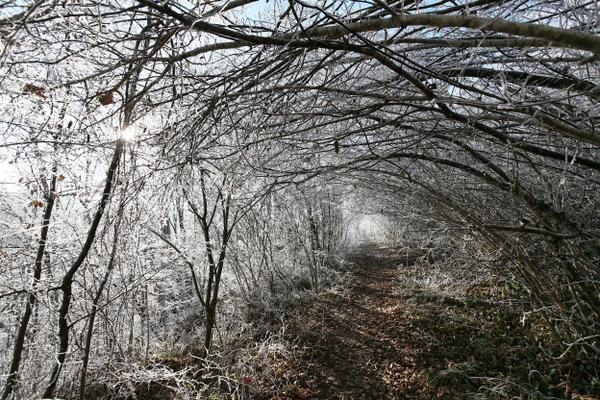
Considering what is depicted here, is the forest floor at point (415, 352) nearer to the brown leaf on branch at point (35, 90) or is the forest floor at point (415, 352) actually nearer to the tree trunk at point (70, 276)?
the tree trunk at point (70, 276)

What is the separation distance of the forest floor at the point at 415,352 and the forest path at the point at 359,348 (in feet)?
0.04

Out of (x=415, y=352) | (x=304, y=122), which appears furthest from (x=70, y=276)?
(x=415, y=352)

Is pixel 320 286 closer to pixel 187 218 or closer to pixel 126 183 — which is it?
pixel 187 218

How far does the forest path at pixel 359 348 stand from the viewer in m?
3.88

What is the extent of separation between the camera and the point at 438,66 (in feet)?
6.24

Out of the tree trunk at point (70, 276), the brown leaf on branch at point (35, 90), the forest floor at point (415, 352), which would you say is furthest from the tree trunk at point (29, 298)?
the forest floor at point (415, 352)

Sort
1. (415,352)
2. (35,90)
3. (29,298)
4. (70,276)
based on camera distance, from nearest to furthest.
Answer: (35,90), (70,276), (29,298), (415,352)

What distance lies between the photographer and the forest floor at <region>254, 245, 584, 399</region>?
3.42 meters

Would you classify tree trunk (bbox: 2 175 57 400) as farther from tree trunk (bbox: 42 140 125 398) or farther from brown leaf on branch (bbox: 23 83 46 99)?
brown leaf on branch (bbox: 23 83 46 99)

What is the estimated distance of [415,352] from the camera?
14.5 feet

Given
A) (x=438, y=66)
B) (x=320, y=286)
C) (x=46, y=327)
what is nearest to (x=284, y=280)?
(x=320, y=286)

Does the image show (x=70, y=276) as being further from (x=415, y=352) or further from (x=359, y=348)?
(x=415, y=352)

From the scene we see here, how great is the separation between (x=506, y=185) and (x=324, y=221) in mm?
8104

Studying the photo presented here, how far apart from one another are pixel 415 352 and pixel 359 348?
0.81 meters
